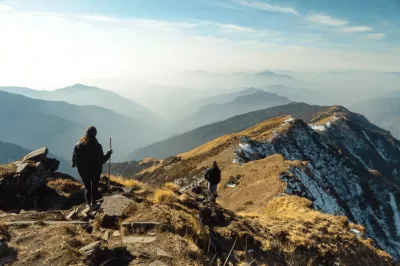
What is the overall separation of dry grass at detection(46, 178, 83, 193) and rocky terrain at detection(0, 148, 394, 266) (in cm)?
5

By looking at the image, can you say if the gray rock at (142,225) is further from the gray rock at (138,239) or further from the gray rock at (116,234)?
the gray rock at (138,239)

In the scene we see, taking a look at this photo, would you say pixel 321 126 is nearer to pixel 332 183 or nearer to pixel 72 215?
pixel 332 183

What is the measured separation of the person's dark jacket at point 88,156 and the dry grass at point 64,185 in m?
5.77

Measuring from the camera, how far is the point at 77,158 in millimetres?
11922

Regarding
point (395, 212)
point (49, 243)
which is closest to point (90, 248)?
point (49, 243)

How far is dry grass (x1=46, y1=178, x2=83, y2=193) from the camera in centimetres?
1670

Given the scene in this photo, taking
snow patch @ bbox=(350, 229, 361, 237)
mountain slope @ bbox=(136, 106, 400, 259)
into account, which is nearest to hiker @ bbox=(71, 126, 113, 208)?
mountain slope @ bbox=(136, 106, 400, 259)

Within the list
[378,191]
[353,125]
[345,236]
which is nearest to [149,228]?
[345,236]

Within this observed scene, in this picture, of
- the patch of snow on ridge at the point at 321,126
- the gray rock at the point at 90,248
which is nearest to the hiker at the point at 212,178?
Result: the gray rock at the point at 90,248

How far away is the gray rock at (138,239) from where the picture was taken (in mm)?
8952

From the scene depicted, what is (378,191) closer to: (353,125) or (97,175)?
(97,175)

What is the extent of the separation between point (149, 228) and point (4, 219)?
4794mm

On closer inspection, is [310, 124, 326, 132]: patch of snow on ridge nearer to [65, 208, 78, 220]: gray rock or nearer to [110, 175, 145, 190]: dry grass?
[110, 175, 145, 190]: dry grass

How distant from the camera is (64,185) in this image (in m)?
17.1
